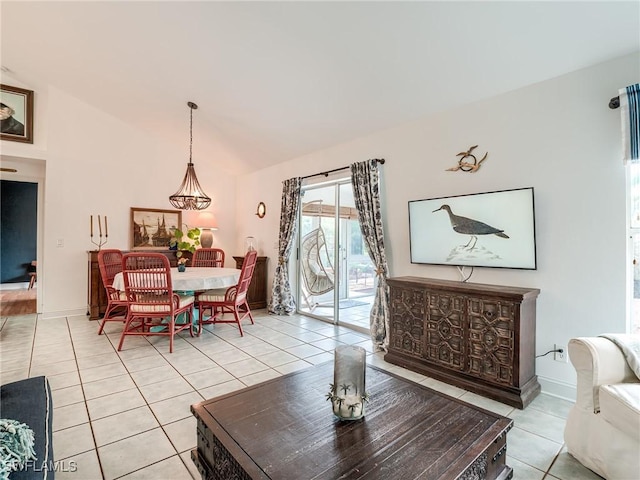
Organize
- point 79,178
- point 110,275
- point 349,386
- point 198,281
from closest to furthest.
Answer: point 349,386
point 198,281
point 110,275
point 79,178

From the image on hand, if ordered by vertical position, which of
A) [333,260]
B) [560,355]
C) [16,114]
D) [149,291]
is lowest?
[560,355]

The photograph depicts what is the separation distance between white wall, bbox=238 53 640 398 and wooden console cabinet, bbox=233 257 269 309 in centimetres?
328

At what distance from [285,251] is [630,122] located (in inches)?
167

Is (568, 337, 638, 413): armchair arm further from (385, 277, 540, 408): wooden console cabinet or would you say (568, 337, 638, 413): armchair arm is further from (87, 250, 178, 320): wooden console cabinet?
(87, 250, 178, 320): wooden console cabinet

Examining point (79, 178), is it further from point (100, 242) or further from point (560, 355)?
point (560, 355)

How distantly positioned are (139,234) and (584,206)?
616cm

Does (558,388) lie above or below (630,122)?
below

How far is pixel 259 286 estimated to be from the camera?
5.80 metres

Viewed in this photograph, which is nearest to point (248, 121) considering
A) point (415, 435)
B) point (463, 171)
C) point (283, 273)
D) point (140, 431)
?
point (283, 273)

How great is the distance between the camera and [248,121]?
4523 millimetres

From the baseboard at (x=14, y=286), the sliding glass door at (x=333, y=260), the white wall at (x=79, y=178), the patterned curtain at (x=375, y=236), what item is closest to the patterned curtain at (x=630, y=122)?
the patterned curtain at (x=375, y=236)

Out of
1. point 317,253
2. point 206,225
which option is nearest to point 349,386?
point 317,253

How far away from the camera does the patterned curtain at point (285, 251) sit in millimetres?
5203

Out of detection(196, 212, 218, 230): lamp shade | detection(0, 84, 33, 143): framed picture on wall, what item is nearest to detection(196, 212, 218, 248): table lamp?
detection(196, 212, 218, 230): lamp shade
